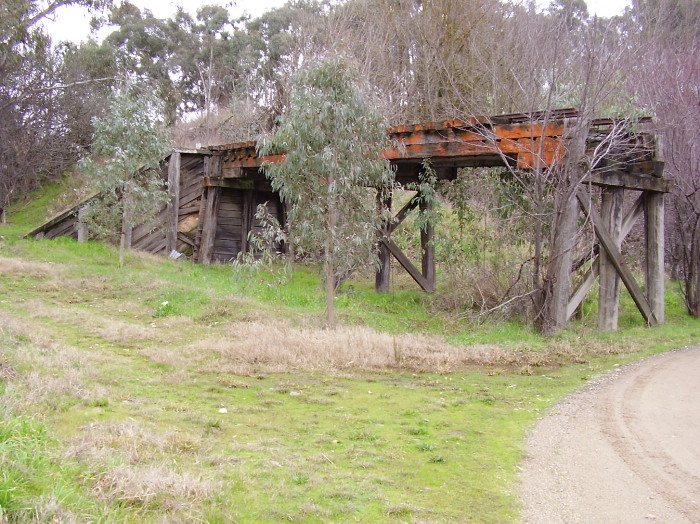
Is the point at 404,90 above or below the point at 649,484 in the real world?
above

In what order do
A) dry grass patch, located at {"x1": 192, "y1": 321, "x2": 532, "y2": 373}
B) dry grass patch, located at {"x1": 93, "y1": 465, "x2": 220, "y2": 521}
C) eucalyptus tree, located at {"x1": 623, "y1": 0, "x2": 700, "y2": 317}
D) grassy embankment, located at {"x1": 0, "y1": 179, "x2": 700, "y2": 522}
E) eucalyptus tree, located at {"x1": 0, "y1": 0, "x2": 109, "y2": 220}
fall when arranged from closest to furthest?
1. dry grass patch, located at {"x1": 93, "y1": 465, "x2": 220, "y2": 521}
2. grassy embankment, located at {"x1": 0, "y1": 179, "x2": 700, "y2": 522}
3. dry grass patch, located at {"x1": 192, "y1": 321, "x2": 532, "y2": 373}
4. eucalyptus tree, located at {"x1": 623, "y1": 0, "x2": 700, "y2": 317}
5. eucalyptus tree, located at {"x1": 0, "y1": 0, "x2": 109, "y2": 220}

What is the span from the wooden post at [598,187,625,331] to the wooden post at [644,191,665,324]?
97 cm

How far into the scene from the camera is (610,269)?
10703mm

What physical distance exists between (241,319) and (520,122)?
5.56 metres

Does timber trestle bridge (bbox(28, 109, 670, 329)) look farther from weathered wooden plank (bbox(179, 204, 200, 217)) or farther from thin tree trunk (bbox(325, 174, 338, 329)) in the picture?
weathered wooden plank (bbox(179, 204, 200, 217))

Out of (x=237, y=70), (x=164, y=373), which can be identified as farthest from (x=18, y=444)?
(x=237, y=70)

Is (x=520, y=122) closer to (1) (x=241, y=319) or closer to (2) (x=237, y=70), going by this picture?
(1) (x=241, y=319)

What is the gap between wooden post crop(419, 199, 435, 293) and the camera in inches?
540

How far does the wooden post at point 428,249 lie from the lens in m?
13.7

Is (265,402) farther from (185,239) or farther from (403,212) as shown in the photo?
(185,239)

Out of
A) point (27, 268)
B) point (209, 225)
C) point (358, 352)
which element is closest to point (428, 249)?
point (358, 352)

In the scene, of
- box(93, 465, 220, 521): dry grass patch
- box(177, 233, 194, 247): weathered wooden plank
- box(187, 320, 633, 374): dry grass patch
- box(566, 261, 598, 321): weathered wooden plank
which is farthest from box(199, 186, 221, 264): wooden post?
box(93, 465, 220, 521): dry grass patch

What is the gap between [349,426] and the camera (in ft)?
18.4

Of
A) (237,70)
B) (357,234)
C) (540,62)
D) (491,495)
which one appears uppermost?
(237,70)
